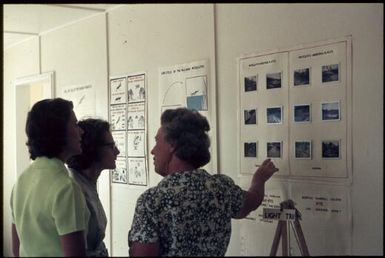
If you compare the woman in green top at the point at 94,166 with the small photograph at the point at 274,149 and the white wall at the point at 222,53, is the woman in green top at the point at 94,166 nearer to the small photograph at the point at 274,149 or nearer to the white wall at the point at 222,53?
the white wall at the point at 222,53

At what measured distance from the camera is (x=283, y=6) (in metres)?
1.77

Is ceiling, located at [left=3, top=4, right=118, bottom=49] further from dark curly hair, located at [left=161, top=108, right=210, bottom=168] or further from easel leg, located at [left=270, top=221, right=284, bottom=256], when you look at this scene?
easel leg, located at [left=270, top=221, right=284, bottom=256]

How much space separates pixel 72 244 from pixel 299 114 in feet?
2.99

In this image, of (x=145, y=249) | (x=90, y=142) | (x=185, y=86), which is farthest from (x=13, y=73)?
(x=145, y=249)

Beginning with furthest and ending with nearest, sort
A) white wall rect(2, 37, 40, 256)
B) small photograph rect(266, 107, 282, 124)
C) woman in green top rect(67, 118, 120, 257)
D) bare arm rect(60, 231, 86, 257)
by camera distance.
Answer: white wall rect(2, 37, 40, 256) → small photograph rect(266, 107, 282, 124) → woman in green top rect(67, 118, 120, 257) → bare arm rect(60, 231, 86, 257)

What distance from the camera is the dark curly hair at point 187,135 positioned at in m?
1.34

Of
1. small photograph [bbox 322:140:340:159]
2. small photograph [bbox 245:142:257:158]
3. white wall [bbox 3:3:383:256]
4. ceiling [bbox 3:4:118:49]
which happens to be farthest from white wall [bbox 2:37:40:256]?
small photograph [bbox 322:140:340:159]

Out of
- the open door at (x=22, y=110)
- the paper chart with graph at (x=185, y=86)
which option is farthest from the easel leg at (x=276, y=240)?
the open door at (x=22, y=110)

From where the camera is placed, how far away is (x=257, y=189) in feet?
5.43

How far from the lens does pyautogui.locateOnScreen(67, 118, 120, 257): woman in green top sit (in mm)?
1402

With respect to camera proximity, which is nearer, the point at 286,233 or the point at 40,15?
the point at 286,233

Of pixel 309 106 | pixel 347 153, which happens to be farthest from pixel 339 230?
pixel 309 106

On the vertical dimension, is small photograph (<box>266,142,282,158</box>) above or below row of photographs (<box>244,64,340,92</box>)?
below

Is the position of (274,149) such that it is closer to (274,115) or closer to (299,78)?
(274,115)
